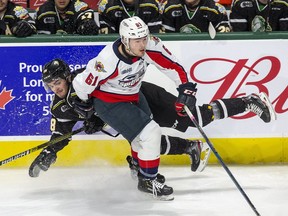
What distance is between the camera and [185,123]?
490 cm

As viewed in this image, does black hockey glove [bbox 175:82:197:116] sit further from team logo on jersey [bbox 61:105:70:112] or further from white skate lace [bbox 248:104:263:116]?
team logo on jersey [bbox 61:105:70:112]

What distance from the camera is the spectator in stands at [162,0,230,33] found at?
17.7ft

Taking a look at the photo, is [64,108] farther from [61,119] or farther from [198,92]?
[198,92]

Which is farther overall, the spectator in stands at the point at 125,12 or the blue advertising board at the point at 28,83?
the spectator in stands at the point at 125,12

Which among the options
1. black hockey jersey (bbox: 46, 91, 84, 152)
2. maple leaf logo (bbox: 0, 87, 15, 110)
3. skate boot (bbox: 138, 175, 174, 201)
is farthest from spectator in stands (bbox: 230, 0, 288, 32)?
maple leaf logo (bbox: 0, 87, 15, 110)

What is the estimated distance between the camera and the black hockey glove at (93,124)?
4.77 m

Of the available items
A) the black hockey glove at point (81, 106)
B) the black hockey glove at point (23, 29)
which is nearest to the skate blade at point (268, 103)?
the black hockey glove at point (81, 106)

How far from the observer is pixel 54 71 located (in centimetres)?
461

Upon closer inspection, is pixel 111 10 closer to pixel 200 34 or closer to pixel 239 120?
pixel 200 34

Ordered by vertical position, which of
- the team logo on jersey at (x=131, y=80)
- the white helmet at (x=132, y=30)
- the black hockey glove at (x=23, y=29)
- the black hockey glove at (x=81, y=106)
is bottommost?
the black hockey glove at (x=81, y=106)

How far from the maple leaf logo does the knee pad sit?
1.22 metres

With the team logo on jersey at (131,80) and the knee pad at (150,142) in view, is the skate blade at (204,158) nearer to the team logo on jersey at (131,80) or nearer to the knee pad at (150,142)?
the knee pad at (150,142)

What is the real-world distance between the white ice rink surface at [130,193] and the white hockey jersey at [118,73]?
2.11 ft

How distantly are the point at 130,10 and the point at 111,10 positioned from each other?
159 millimetres
